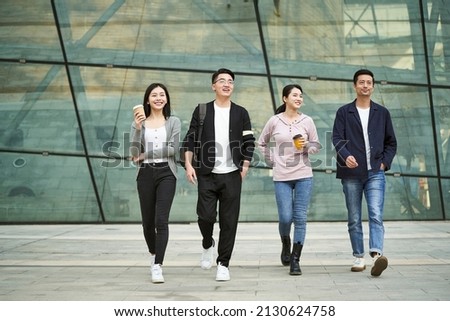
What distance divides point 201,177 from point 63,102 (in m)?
9.29

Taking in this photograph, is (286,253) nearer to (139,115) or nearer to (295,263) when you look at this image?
(295,263)

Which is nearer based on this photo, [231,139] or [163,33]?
[231,139]

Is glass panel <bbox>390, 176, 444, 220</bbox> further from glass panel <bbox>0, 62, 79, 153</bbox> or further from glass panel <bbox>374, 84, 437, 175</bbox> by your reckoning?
glass panel <bbox>0, 62, 79, 153</bbox>

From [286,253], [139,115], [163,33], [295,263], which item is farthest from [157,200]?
[163,33]

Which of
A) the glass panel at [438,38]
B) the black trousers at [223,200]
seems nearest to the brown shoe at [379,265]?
the black trousers at [223,200]

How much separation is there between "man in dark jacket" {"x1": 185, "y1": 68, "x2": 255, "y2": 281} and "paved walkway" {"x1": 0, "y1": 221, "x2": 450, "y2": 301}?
0.62 meters

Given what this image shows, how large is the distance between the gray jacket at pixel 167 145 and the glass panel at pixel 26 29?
9318mm

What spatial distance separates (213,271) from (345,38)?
924cm

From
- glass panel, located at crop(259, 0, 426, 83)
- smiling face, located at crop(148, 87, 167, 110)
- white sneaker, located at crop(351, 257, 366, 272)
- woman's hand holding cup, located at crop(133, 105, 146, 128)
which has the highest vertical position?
glass panel, located at crop(259, 0, 426, 83)

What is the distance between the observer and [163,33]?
638 inches

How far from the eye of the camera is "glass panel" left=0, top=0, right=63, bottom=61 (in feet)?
53.4

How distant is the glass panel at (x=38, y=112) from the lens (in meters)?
16.2

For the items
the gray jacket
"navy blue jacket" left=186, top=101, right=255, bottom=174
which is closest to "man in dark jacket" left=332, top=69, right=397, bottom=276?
"navy blue jacket" left=186, top=101, right=255, bottom=174

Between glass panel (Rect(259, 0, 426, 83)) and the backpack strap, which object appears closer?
the backpack strap
